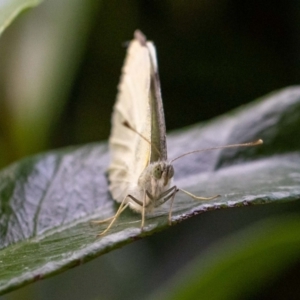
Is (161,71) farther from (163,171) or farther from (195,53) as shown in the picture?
(163,171)

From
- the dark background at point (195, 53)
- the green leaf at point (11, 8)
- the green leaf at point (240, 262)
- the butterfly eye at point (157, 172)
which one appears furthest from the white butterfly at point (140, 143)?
the dark background at point (195, 53)

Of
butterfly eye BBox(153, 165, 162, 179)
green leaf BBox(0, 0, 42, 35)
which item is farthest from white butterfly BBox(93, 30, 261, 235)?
green leaf BBox(0, 0, 42, 35)

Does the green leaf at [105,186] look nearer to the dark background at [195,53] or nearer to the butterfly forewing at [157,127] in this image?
the butterfly forewing at [157,127]

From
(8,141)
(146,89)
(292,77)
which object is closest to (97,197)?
(146,89)

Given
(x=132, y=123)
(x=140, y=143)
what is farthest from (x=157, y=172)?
(x=132, y=123)

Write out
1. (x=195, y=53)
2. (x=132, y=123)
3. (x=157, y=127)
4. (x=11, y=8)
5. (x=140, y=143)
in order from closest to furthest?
(x=11, y=8) → (x=157, y=127) → (x=140, y=143) → (x=132, y=123) → (x=195, y=53)

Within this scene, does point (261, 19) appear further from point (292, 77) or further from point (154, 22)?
point (154, 22)

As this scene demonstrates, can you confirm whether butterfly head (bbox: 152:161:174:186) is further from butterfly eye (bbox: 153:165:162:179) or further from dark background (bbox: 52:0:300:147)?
dark background (bbox: 52:0:300:147)
